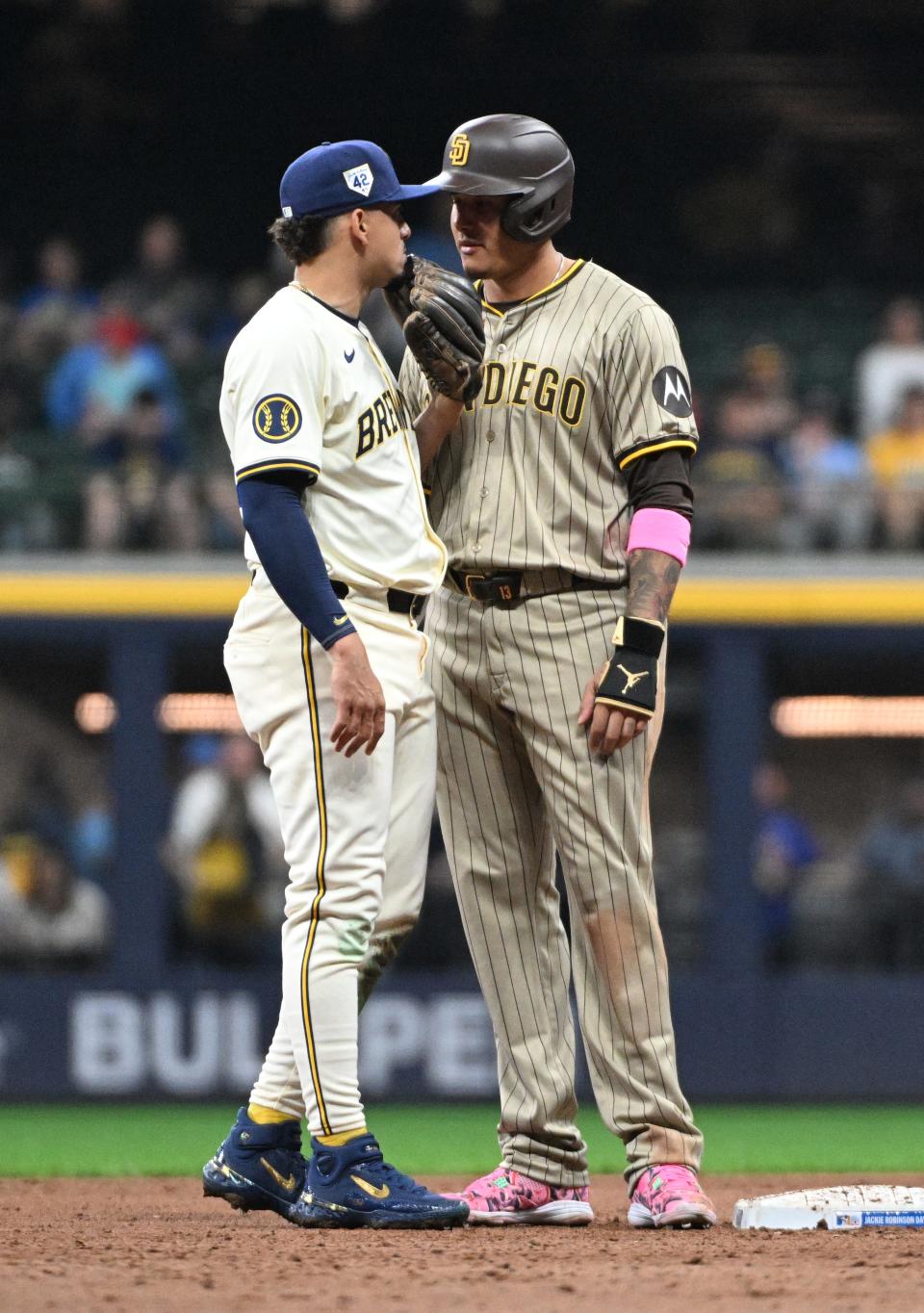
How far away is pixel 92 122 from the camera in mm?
14102

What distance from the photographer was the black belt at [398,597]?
4.00 meters

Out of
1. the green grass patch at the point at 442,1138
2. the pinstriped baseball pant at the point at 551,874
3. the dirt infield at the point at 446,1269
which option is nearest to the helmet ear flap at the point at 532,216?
the pinstriped baseball pant at the point at 551,874

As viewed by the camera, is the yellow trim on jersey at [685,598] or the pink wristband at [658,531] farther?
the yellow trim on jersey at [685,598]

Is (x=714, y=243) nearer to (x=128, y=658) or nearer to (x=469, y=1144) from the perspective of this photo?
(x=128, y=658)

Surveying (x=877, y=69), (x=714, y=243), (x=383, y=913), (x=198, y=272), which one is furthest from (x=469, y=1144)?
(x=877, y=69)

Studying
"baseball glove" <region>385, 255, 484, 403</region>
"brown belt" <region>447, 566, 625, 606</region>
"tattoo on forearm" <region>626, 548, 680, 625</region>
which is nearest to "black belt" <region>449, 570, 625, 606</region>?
"brown belt" <region>447, 566, 625, 606</region>

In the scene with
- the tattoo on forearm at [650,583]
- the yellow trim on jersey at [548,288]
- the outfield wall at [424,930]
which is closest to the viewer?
the tattoo on forearm at [650,583]

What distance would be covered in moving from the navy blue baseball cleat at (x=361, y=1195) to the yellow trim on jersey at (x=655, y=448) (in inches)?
54.2

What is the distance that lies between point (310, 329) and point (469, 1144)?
4315 millimetres

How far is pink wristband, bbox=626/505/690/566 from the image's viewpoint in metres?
4.15

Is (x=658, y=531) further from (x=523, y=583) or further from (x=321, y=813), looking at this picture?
(x=321, y=813)

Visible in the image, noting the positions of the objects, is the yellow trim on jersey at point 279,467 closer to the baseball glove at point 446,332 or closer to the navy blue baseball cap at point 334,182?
the baseball glove at point 446,332

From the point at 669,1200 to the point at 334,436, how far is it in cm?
156

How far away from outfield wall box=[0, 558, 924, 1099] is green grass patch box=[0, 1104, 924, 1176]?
0.19 meters
